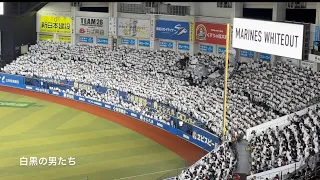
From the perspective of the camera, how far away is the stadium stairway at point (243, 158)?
1902cm

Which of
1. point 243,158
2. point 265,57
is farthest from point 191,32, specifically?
point 243,158

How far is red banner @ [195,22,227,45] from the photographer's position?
116ft

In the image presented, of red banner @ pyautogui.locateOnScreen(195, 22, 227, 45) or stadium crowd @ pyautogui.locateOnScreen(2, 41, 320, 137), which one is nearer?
stadium crowd @ pyautogui.locateOnScreen(2, 41, 320, 137)

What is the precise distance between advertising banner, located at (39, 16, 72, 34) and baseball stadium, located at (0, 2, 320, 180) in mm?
101

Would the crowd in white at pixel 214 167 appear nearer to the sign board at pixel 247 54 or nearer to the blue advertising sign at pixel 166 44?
the sign board at pixel 247 54

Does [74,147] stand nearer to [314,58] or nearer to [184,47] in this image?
[314,58]

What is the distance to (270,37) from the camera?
23812 millimetres

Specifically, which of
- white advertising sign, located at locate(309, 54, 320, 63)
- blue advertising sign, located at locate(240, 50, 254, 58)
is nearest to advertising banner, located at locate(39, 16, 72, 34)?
blue advertising sign, located at locate(240, 50, 254, 58)

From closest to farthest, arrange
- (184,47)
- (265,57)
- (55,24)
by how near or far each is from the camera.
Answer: (265,57) < (184,47) < (55,24)

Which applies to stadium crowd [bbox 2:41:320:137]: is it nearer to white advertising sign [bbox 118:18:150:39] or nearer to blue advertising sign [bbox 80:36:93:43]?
blue advertising sign [bbox 80:36:93:43]

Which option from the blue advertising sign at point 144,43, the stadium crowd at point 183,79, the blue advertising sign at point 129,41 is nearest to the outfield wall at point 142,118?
the stadium crowd at point 183,79

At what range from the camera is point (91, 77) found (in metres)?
37.3

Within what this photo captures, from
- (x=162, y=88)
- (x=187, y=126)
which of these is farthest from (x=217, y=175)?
(x=162, y=88)

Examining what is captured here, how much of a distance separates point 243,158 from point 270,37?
682 cm
